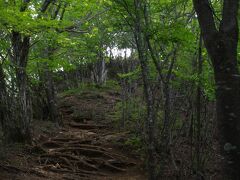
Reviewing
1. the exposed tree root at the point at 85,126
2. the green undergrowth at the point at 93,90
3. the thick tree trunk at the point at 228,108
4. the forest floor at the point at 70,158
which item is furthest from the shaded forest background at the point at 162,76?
the green undergrowth at the point at 93,90

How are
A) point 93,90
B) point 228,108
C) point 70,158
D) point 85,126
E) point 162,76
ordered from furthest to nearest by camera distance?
point 93,90 → point 85,126 → point 70,158 → point 162,76 → point 228,108

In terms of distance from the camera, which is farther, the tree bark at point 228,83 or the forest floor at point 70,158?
the forest floor at point 70,158

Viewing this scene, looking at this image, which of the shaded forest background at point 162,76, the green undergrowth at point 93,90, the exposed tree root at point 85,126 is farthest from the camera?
the green undergrowth at point 93,90

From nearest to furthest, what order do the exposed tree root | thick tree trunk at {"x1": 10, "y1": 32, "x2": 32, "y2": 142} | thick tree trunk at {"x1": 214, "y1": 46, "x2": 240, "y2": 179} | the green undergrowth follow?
thick tree trunk at {"x1": 214, "y1": 46, "x2": 240, "y2": 179}, thick tree trunk at {"x1": 10, "y1": 32, "x2": 32, "y2": 142}, the exposed tree root, the green undergrowth

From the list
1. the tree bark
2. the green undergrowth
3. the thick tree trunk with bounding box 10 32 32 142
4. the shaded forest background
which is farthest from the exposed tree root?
the tree bark

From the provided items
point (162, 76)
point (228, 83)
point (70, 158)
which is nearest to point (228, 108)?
point (228, 83)

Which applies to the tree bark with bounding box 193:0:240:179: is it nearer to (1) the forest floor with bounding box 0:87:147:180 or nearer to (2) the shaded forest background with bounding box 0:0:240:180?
(2) the shaded forest background with bounding box 0:0:240:180

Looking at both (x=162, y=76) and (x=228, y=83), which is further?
(x=162, y=76)

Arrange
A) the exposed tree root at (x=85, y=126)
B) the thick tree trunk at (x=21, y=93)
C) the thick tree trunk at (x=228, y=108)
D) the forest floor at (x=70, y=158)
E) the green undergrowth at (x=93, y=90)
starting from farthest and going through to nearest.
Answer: the green undergrowth at (x=93, y=90), the exposed tree root at (x=85, y=126), the thick tree trunk at (x=21, y=93), the forest floor at (x=70, y=158), the thick tree trunk at (x=228, y=108)

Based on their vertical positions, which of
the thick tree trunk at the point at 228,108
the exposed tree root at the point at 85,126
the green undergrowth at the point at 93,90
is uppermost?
the green undergrowth at the point at 93,90

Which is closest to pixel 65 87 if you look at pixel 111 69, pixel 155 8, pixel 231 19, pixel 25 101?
pixel 111 69

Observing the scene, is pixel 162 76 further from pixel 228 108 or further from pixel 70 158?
pixel 228 108

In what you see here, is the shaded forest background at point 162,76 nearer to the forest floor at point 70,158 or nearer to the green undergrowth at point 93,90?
the forest floor at point 70,158

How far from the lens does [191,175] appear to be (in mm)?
8016
